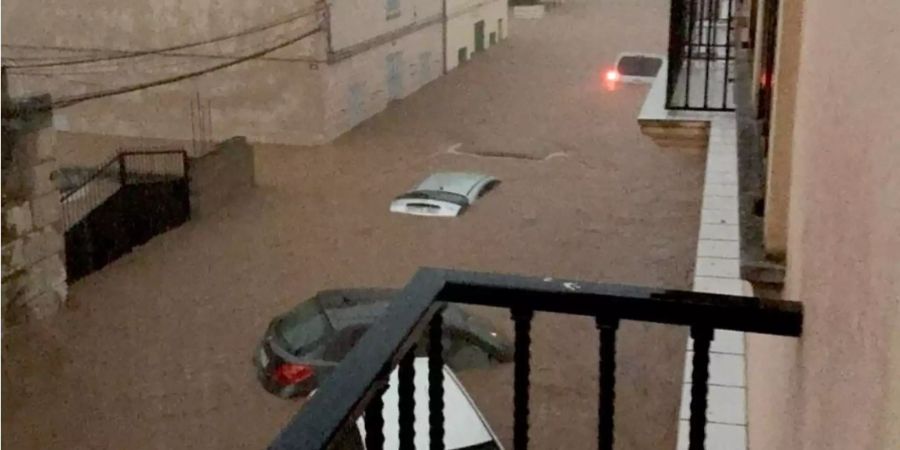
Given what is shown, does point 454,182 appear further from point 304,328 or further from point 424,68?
point 424,68

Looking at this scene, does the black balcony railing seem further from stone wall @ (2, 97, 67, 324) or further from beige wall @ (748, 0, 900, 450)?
stone wall @ (2, 97, 67, 324)

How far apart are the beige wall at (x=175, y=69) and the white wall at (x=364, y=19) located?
0.48m

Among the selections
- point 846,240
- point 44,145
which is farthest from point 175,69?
point 846,240

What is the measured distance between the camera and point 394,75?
20484 mm

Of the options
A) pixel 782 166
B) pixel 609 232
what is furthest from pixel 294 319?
pixel 782 166

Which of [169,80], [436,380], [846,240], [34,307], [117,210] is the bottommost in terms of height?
[34,307]

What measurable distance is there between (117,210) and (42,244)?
1892 mm

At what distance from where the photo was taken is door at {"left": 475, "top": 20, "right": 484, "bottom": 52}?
25.6m

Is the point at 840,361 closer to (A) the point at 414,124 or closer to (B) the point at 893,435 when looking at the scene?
(B) the point at 893,435

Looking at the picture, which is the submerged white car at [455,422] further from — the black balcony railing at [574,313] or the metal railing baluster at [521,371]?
the black balcony railing at [574,313]

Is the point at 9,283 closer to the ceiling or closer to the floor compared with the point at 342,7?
closer to the floor

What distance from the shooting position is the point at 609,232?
13.0m

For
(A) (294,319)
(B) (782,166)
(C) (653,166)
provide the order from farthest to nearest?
1. (C) (653,166)
2. (A) (294,319)
3. (B) (782,166)

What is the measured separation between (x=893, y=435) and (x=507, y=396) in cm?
754
